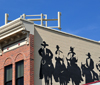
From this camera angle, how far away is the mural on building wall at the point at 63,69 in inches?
986

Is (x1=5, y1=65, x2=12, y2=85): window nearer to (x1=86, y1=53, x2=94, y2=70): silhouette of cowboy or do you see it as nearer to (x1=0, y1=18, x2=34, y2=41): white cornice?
(x1=0, y1=18, x2=34, y2=41): white cornice

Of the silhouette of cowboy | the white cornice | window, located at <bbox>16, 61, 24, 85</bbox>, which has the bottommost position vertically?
window, located at <bbox>16, 61, 24, 85</bbox>

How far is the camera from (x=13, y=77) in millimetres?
24688

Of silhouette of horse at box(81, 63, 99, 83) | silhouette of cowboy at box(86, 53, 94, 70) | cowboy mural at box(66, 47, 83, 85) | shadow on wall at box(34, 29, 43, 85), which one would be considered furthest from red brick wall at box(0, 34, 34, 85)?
silhouette of cowboy at box(86, 53, 94, 70)

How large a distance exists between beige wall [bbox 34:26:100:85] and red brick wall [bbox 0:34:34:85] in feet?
2.14

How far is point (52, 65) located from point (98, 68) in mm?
6963

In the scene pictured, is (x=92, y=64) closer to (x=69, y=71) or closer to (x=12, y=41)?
(x=69, y=71)

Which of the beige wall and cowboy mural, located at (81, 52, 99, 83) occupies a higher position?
the beige wall

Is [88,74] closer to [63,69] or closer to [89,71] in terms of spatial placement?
[89,71]

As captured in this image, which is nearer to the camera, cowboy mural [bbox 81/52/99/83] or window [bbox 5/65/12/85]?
window [bbox 5/65/12/85]

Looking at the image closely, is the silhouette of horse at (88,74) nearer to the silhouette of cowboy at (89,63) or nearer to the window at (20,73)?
the silhouette of cowboy at (89,63)

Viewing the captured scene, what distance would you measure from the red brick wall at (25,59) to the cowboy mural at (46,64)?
1.26 metres

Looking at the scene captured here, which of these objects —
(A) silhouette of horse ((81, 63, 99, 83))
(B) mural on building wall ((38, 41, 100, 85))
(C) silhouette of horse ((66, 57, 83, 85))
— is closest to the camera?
(B) mural on building wall ((38, 41, 100, 85))

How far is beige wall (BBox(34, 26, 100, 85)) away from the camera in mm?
24641
